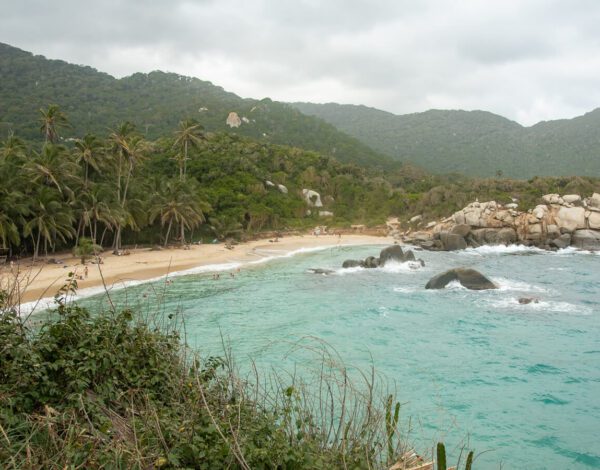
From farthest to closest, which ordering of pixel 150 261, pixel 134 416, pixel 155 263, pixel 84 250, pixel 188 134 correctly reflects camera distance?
1. pixel 188 134
2. pixel 150 261
3. pixel 155 263
4. pixel 84 250
5. pixel 134 416

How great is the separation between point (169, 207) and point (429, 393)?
31.3 meters

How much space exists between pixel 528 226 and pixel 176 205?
36033 millimetres

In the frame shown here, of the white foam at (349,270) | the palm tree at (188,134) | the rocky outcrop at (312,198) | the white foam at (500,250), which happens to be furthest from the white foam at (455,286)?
the rocky outcrop at (312,198)

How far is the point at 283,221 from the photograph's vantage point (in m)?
55.1

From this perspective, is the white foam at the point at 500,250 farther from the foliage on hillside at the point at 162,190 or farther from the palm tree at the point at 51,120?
the palm tree at the point at 51,120

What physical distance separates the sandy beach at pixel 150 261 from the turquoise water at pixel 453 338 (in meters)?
3.06

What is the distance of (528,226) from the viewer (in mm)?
45062

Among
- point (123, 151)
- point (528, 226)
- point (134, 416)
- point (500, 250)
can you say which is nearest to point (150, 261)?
point (123, 151)

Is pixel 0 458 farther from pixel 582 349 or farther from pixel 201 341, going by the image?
pixel 582 349

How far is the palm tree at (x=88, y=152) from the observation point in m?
34.1

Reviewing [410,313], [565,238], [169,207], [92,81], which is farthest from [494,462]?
[92,81]

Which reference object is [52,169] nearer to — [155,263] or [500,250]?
[155,263]

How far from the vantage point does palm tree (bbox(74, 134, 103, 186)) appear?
112ft

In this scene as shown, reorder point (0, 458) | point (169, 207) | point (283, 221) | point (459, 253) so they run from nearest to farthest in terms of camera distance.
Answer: point (0, 458) < point (169, 207) < point (459, 253) < point (283, 221)
